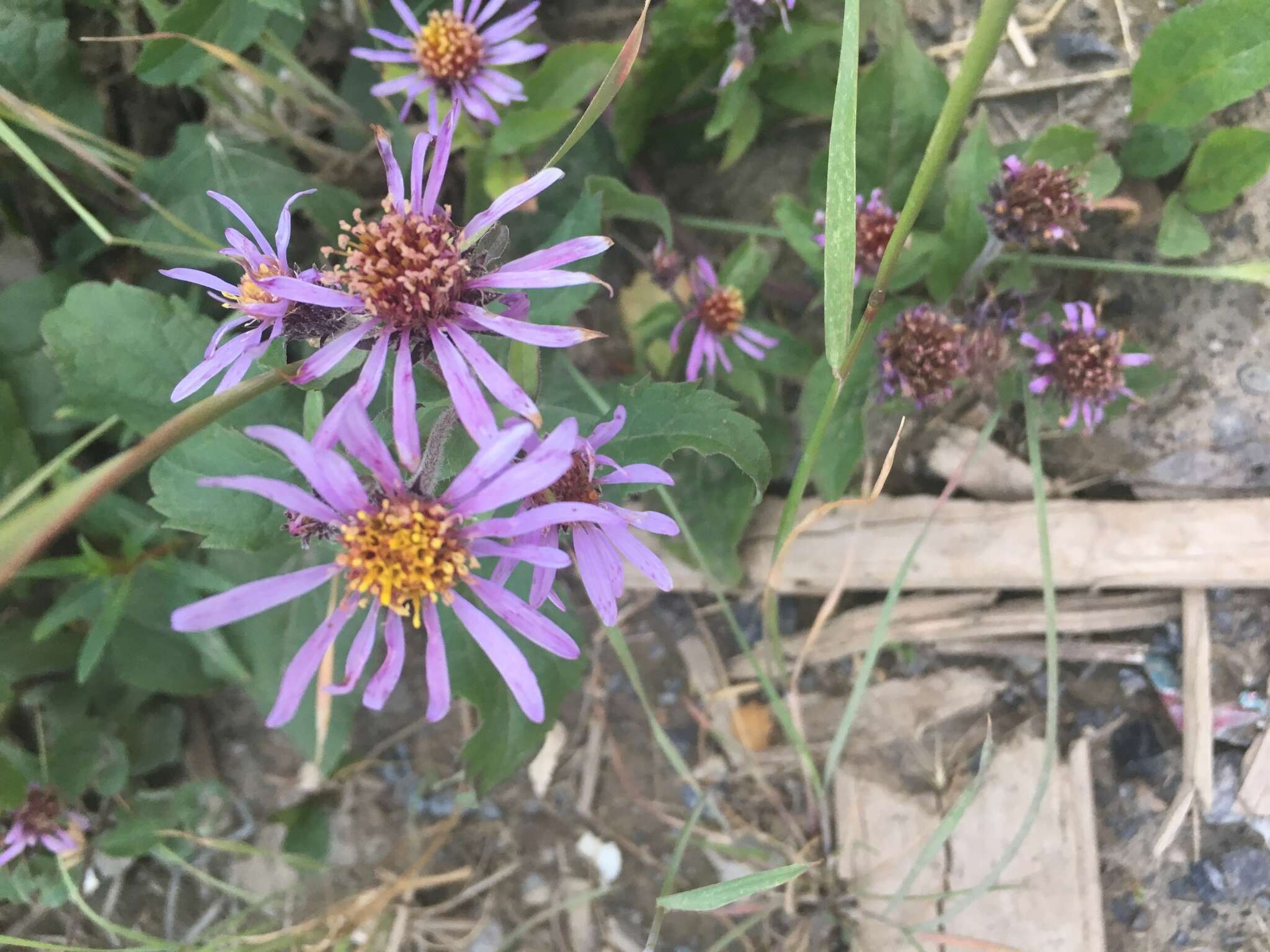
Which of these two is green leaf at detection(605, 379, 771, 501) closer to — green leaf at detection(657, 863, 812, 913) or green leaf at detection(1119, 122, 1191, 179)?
green leaf at detection(657, 863, 812, 913)

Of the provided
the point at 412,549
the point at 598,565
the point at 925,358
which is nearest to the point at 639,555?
the point at 598,565

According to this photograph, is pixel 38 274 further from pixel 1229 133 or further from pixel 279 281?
pixel 1229 133

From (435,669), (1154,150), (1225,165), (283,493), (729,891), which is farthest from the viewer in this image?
(1154,150)

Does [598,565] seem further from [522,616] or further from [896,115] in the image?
[896,115]

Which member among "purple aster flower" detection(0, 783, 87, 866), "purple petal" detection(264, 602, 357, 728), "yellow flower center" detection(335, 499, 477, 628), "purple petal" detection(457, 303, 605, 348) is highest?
"purple petal" detection(457, 303, 605, 348)

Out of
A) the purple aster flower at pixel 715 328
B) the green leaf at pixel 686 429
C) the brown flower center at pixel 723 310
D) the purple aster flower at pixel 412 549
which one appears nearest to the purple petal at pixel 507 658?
the purple aster flower at pixel 412 549

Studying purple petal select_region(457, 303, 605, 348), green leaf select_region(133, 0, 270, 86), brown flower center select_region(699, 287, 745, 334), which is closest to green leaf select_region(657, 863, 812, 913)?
purple petal select_region(457, 303, 605, 348)

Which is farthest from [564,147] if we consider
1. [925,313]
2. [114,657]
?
[114,657]
